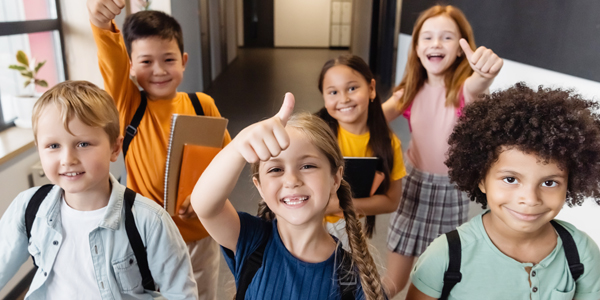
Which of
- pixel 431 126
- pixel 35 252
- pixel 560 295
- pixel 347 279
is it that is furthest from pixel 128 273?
pixel 431 126

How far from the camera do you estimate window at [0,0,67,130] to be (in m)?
2.88

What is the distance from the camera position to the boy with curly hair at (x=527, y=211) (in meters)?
1.11

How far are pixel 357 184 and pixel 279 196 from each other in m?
0.68

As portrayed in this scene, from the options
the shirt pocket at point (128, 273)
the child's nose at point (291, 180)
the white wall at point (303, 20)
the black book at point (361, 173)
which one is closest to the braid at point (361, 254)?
the child's nose at point (291, 180)

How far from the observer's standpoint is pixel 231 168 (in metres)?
0.98

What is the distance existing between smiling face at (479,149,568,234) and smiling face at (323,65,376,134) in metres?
0.69

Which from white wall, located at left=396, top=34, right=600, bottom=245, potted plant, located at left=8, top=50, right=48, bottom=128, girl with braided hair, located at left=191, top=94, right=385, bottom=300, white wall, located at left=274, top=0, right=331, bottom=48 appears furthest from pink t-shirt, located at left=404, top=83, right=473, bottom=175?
white wall, located at left=274, top=0, right=331, bottom=48

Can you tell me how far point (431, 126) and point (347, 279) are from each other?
1.09m

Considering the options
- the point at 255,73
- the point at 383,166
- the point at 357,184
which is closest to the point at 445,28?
the point at 383,166

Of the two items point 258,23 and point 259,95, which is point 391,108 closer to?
point 259,95

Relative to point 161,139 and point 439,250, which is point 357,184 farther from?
point 161,139

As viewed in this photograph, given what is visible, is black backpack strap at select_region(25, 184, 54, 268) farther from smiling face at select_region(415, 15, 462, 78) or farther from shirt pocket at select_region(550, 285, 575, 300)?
smiling face at select_region(415, 15, 462, 78)

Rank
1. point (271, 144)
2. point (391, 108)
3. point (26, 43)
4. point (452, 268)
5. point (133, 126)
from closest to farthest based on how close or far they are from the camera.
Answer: point (271, 144) → point (452, 268) → point (133, 126) → point (391, 108) → point (26, 43)

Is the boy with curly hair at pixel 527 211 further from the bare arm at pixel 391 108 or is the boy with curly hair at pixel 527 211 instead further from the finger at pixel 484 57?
the bare arm at pixel 391 108
